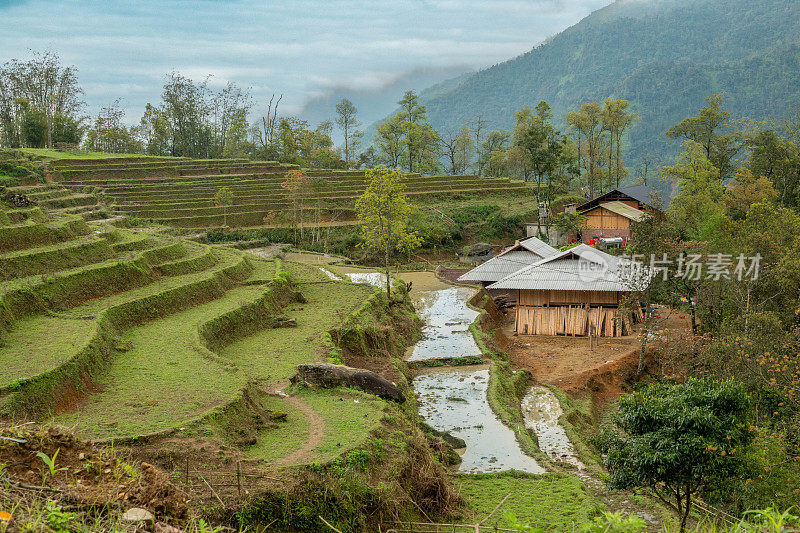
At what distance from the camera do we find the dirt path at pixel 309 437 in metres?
8.18

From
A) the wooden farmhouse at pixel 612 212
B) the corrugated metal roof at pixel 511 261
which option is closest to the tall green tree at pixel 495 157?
the wooden farmhouse at pixel 612 212

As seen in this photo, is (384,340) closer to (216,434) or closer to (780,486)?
(216,434)

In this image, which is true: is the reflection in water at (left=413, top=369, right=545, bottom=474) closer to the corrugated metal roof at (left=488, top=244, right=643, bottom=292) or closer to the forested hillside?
the corrugated metal roof at (left=488, top=244, right=643, bottom=292)

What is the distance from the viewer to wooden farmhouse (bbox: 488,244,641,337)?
68.7 feet

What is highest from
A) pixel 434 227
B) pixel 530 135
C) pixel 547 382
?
pixel 530 135

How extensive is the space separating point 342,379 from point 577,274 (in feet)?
41.4

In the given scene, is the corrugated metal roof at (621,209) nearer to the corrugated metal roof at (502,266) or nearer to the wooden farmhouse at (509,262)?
the wooden farmhouse at (509,262)

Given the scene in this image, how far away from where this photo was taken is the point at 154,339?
12.8 m

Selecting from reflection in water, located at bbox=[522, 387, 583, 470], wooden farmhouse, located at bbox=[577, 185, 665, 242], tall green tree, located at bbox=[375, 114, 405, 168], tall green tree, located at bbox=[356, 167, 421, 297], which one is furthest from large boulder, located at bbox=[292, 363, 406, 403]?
tall green tree, located at bbox=[375, 114, 405, 168]

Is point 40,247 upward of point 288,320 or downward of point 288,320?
upward

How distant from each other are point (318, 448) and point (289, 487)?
4.13ft

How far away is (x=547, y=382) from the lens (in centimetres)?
1716

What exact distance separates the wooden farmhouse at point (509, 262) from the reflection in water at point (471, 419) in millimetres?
8777

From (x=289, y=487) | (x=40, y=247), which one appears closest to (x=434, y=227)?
(x=40, y=247)
